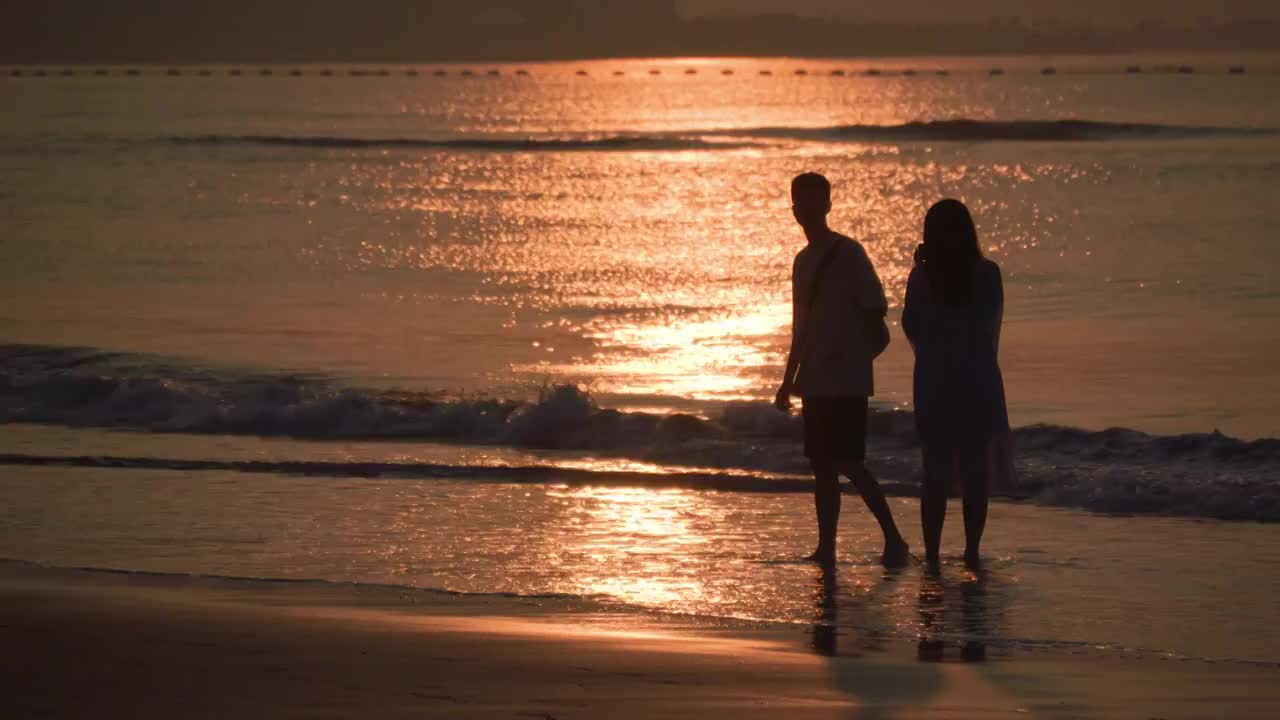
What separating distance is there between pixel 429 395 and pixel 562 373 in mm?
1756

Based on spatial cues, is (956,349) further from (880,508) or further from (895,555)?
(895,555)

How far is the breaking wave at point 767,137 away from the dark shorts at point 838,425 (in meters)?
57.0

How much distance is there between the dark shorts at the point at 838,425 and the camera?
8109 mm

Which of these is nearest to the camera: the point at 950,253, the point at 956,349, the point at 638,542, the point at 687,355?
the point at 950,253

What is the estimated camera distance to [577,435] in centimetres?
1273

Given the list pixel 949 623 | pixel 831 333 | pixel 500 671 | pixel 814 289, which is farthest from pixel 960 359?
pixel 500 671

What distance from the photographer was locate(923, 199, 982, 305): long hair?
7668 millimetres

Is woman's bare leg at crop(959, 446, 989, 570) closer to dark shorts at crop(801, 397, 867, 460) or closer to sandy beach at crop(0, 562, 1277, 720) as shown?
dark shorts at crop(801, 397, 867, 460)

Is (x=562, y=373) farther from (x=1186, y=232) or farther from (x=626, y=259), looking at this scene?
(x=1186, y=232)

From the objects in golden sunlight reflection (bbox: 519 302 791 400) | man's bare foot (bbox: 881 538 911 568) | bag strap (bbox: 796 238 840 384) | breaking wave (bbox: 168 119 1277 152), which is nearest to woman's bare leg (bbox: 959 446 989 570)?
man's bare foot (bbox: 881 538 911 568)

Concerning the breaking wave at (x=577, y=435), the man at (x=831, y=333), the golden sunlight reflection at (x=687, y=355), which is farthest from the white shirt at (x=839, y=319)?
the golden sunlight reflection at (x=687, y=355)

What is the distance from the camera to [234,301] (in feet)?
70.6

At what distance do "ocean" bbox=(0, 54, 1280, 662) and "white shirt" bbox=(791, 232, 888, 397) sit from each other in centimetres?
90

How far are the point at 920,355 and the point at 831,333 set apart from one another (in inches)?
15.9
